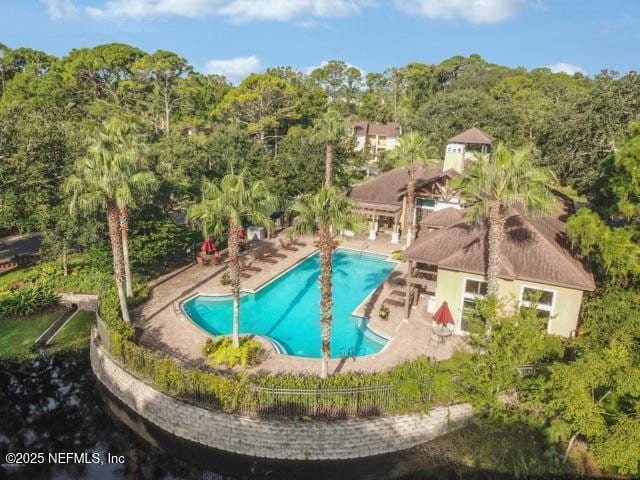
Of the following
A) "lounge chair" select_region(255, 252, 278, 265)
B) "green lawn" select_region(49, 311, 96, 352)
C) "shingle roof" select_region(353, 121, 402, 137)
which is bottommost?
"green lawn" select_region(49, 311, 96, 352)

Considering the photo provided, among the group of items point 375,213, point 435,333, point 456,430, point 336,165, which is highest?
point 336,165

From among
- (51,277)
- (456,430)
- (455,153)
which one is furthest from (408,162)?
(51,277)

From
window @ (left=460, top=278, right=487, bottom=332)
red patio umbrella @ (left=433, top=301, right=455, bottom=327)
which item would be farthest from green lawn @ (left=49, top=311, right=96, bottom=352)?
window @ (left=460, top=278, right=487, bottom=332)

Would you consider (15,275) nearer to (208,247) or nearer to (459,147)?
(208,247)

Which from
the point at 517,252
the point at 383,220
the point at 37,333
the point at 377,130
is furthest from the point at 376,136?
the point at 37,333

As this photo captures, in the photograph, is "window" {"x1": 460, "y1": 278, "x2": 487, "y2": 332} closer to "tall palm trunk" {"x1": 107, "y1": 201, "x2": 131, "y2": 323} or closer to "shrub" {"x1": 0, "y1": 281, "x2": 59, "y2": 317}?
"tall palm trunk" {"x1": 107, "y1": 201, "x2": 131, "y2": 323}

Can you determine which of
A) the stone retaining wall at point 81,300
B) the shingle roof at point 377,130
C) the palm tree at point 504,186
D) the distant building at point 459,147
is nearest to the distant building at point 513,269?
the palm tree at point 504,186

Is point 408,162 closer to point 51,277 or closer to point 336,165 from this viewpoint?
point 336,165
